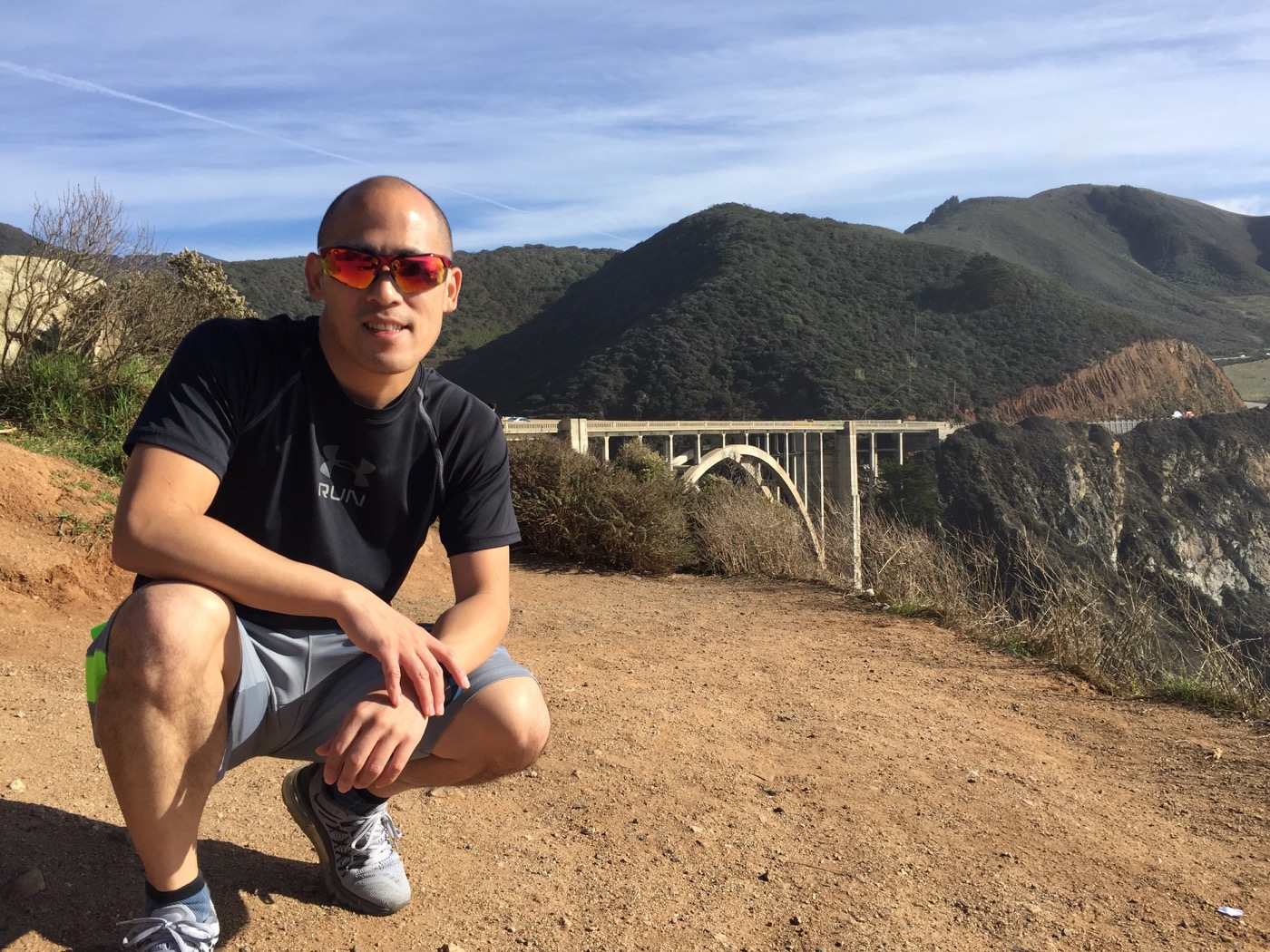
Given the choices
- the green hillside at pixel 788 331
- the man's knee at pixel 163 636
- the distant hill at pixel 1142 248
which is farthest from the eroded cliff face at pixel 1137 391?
the man's knee at pixel 163 636

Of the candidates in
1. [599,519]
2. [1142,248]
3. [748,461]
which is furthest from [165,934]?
[1142,248]

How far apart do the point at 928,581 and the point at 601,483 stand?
2956 mm

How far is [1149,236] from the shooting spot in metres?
111

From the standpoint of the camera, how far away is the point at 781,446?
113 feet

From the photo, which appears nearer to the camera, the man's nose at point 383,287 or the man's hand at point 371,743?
the man's hand at point 371,743

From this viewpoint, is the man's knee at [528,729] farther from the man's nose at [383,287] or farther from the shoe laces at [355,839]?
the man's nose at [383,287]

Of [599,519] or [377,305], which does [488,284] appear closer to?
[599,519]

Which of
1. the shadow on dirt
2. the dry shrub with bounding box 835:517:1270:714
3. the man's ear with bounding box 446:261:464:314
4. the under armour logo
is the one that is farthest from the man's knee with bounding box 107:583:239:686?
the dry shrub with bounding box 835:517:1270:714

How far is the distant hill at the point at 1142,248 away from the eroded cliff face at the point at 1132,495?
108ft

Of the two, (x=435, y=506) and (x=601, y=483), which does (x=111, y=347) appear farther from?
(x=435, y=506)

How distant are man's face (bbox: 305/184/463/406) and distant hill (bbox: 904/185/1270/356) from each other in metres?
80.0

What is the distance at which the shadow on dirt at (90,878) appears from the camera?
6.00ft

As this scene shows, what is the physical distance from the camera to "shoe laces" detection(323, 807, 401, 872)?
196 centimetres

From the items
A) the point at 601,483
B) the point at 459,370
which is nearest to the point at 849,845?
the point at 601,483
